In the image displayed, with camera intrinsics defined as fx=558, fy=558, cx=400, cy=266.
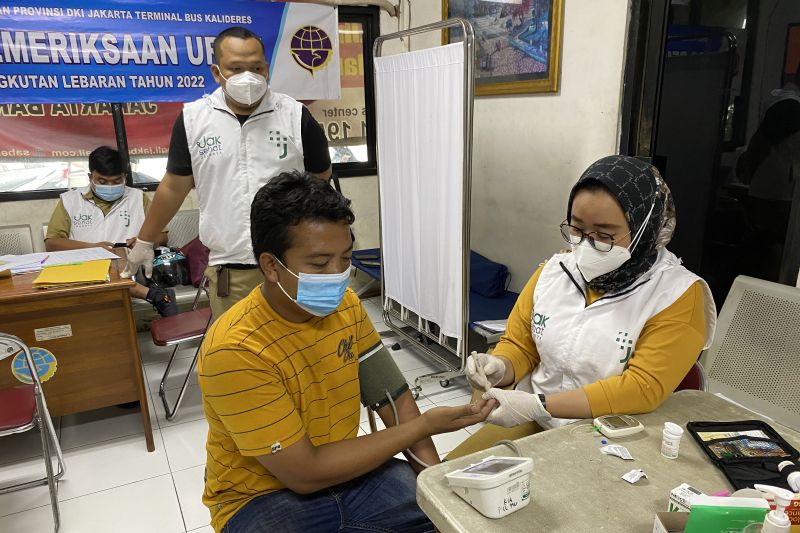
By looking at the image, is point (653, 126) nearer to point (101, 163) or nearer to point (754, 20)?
point (754, 20)

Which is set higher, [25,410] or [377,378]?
[377,378]

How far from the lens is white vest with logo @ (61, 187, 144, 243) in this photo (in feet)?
11.6

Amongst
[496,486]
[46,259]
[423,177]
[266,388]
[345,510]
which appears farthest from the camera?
[423,177]

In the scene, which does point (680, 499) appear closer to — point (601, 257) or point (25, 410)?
point (601, 257)

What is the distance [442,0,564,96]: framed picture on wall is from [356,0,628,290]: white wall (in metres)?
0.06

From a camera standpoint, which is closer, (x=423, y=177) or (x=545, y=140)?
(x=423, y=177)

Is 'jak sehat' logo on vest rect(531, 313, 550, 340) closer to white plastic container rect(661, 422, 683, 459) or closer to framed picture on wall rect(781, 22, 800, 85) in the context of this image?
white plastic container rect(661, 422, 683, 459)

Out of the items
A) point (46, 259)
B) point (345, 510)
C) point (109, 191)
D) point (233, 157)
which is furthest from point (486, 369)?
point (109, 191)

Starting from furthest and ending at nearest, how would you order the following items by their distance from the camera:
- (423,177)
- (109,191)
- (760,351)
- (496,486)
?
(109,191) → (423,177) → (760,351) → (496,486)

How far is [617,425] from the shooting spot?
1238mm

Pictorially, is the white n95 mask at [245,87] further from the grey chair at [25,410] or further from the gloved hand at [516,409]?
the gloved hand at [516,409]

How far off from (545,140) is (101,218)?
2764 millimetres

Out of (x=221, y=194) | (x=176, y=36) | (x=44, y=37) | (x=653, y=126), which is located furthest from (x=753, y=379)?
(x=44, y=37)

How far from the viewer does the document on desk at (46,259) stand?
263cm
